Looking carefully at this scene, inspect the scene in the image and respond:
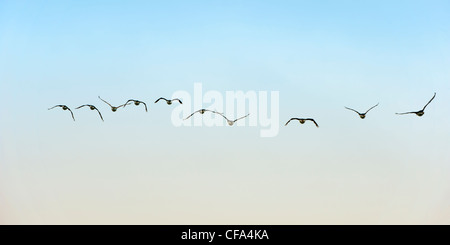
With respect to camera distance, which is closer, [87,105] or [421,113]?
[421,113]

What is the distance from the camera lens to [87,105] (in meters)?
26.2
